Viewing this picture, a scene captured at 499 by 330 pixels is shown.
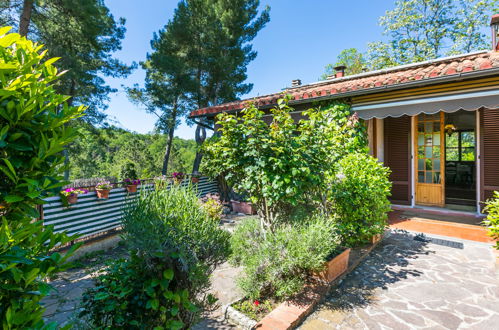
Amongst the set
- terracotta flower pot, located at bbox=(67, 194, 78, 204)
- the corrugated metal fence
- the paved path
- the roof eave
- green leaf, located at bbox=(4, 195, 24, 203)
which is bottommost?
the paved path

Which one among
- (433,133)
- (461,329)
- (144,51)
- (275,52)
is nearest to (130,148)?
(144,51)

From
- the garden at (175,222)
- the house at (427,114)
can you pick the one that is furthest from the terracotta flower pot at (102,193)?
the house at (427,114)

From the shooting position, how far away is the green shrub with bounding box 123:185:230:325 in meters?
2.15

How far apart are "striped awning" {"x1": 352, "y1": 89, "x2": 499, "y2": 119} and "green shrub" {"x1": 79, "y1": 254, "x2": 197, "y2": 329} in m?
7.46

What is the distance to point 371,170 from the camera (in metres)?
5.86

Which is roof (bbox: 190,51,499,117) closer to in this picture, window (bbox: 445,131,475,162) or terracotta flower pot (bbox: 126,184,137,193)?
terracotta flower pot (bbox: 126,184,137,193)

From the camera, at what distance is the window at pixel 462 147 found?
1229 centimetres

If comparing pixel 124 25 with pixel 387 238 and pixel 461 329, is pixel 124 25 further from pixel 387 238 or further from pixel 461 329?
pixel 461 329

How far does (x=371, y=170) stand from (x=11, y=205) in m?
6.18

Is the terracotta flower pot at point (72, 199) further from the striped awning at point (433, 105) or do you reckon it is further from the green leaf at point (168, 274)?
the striped awning at point (433, 105)

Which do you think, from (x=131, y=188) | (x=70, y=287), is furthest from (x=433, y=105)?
(x=70, y=287)

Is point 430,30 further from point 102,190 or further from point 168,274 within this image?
point 168,274

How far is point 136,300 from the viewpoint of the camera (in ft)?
6.88

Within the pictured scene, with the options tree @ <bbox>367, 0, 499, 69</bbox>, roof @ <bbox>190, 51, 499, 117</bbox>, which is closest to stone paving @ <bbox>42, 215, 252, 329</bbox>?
roof @ <bbox>190, 51, 499, 117</bbox>
